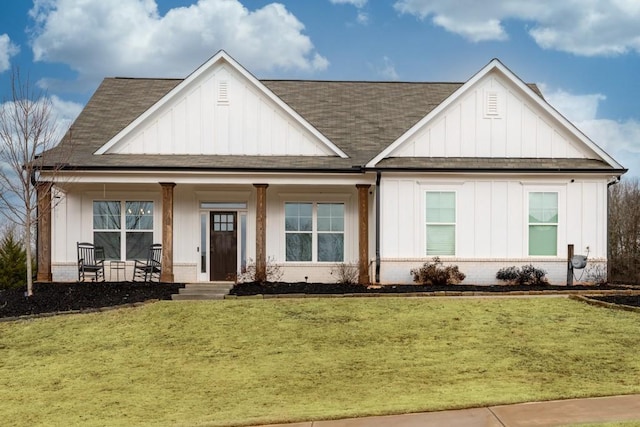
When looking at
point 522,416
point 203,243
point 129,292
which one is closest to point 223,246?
point 203,243

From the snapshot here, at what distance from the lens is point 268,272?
69.2 ft

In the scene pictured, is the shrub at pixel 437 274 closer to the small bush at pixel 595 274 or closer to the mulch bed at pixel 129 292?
the mulch bed at pixel 129 292

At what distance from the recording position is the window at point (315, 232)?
71.3ft

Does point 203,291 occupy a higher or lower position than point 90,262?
lower

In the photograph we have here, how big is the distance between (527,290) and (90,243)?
12.7 m

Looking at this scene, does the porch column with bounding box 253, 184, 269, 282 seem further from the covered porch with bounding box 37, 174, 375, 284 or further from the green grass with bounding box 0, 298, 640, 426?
the green grass with bounding box 0, 298, 640, 426

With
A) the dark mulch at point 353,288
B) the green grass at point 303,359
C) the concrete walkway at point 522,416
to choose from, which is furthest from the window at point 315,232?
the concrete walkway at point 522,416

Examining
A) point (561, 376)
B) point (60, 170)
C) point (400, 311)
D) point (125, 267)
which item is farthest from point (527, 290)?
point (60, 170)

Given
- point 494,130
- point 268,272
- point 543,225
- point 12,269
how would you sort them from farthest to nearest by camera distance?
point 12,269
point 494,130
point 268,272
point 543,225

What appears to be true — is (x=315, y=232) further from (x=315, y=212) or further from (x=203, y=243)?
(x=203, y=243)

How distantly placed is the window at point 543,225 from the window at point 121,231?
1138 centimetres

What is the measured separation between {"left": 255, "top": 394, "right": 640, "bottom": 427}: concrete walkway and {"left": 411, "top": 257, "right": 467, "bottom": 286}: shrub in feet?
37.3

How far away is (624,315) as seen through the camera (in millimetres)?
14672

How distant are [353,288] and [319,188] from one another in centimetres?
415
